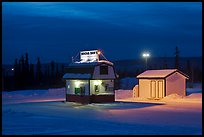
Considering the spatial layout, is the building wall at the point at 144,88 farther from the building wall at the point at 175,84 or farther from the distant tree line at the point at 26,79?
the distant tree line at the point at 26,79

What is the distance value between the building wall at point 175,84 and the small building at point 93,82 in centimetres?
700

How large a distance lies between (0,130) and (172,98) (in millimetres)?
24951

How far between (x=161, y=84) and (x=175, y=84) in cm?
154

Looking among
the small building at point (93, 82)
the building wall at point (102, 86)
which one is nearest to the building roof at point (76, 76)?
the small building at point (93, 82)

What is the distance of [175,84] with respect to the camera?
41.5 m

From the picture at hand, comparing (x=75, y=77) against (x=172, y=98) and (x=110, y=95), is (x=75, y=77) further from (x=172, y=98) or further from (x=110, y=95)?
(x=172, y=98)

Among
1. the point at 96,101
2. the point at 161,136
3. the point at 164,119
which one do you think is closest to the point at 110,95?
the point at 96,101

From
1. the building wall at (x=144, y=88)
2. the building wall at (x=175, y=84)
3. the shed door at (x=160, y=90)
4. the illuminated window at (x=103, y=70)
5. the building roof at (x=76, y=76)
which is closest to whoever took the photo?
the building roof at (x=76, y=76)

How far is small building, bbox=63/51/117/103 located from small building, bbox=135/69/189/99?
654cm

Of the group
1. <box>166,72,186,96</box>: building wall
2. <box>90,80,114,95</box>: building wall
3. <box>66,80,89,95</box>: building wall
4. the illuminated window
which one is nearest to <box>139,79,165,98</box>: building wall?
<box>166,72,186,96</box>: building wall

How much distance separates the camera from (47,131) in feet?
54.4

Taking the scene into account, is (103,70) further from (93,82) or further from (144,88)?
(144,88)

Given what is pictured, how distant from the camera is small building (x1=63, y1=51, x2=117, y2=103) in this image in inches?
1385

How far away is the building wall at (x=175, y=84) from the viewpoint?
40.9m
